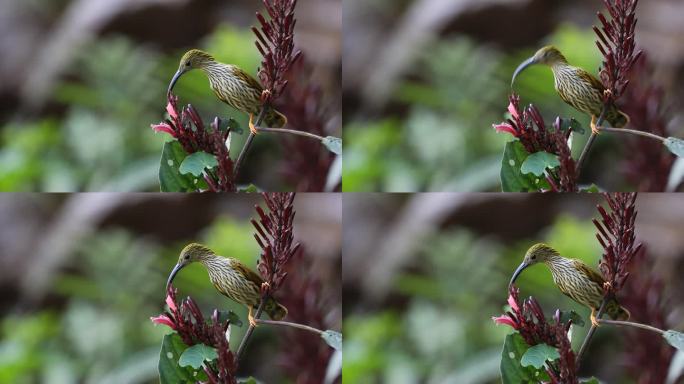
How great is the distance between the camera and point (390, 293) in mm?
2744

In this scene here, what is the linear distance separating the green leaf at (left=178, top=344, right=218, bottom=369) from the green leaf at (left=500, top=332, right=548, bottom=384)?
2.48 ft

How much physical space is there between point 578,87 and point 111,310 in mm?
1348

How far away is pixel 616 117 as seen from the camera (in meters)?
2.60

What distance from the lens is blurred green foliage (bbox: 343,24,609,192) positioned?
2.62m

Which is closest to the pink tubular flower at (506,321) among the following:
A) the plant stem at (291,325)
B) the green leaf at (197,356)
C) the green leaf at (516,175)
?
the green leaf at (516,175)

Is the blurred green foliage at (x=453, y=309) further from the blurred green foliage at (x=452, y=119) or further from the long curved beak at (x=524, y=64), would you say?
the long curved beak at (x=524, y=64)

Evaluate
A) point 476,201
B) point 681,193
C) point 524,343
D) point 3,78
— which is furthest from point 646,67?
point 3,78

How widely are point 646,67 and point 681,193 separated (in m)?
0.33

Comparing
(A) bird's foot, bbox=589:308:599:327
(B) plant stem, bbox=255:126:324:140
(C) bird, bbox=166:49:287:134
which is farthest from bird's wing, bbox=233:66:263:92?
(A) bird's foot, bbox=589:308:599:327

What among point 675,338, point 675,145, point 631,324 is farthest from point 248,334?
point 675,145

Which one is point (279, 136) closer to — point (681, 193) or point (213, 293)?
point (213, 293)

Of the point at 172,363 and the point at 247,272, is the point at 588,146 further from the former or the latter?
the point at 172,363

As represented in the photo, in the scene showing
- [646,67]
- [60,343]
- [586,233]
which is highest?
[646,67]

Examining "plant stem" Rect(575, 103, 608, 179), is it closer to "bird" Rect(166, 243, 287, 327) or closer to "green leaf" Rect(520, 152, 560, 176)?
"green leaf" Rect(520, 152, 560, 176)
